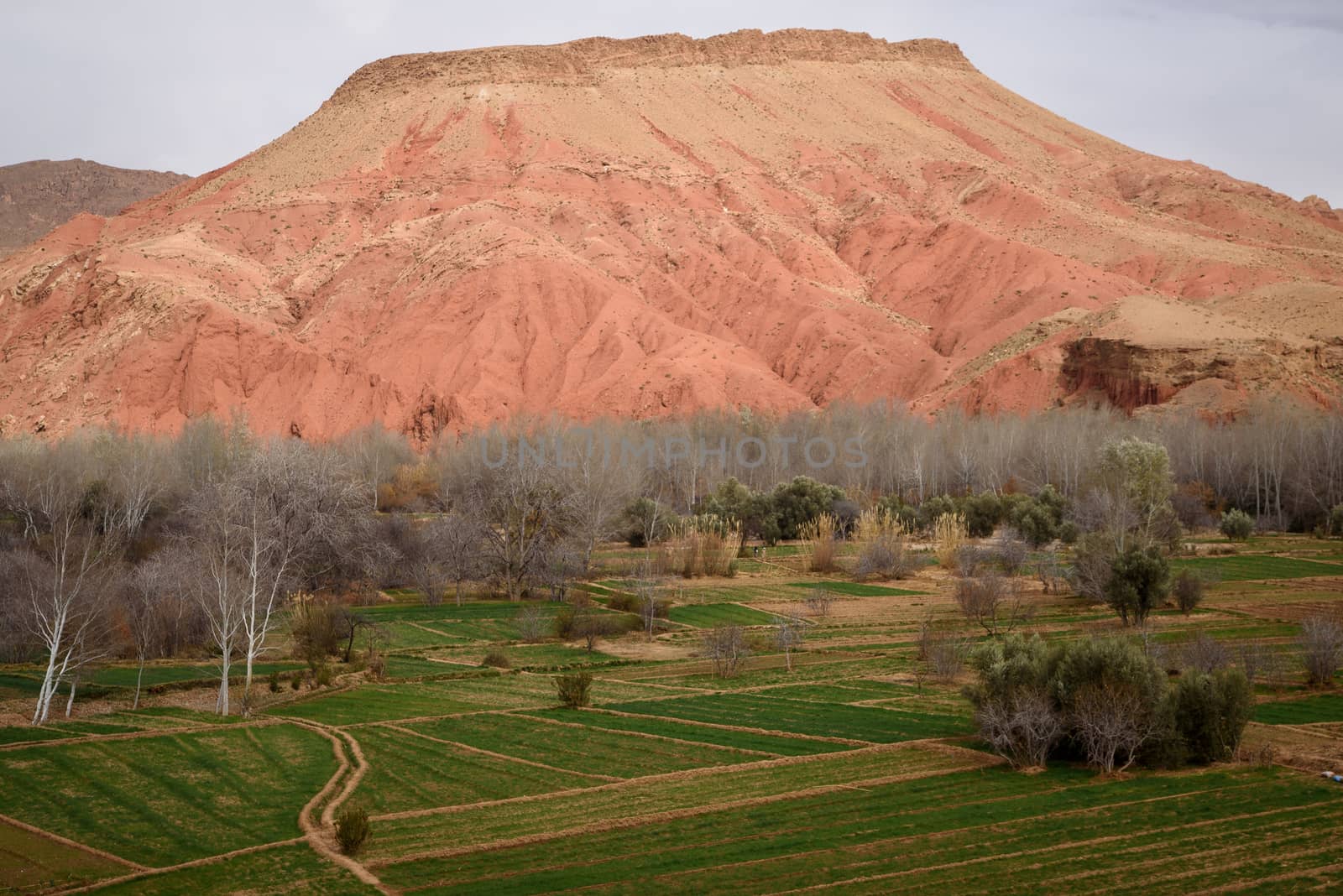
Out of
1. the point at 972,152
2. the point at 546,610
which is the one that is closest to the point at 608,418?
the point at 546,610

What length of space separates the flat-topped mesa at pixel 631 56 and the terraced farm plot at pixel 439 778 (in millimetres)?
123542

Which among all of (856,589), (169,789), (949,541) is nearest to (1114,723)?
(169,789)

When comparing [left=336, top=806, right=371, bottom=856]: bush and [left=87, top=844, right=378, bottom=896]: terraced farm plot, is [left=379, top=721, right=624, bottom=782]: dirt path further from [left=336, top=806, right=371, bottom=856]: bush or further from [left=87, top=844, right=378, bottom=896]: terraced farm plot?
[left=87, top=844, right=378, bottom=896]: terraced farm plot

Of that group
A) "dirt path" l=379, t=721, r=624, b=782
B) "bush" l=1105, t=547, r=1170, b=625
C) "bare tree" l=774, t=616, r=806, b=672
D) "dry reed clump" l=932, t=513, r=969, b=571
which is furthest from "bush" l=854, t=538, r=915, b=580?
"dirt path" l=379, t=721, r=624, b=782

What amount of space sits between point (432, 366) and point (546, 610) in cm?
5861

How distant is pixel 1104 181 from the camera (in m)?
135

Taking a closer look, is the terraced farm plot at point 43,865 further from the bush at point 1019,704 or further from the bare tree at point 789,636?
the bare tree at point 789,636

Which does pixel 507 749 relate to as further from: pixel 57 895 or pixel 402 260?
pixel 402 260

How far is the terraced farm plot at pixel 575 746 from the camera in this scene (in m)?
24.3

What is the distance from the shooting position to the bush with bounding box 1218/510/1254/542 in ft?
202

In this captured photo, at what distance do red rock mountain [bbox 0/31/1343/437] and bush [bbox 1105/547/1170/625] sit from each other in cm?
5364

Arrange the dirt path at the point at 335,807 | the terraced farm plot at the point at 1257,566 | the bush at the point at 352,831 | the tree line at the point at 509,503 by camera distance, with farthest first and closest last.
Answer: the terraced farm plot at the point at 1257,566
the tree line at the point at 509,503
the bush at the point at 352,831
the dirt path at the point at 335,807

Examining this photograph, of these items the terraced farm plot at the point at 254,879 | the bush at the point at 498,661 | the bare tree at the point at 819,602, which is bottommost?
the terraced farm plot at the point at 254,879

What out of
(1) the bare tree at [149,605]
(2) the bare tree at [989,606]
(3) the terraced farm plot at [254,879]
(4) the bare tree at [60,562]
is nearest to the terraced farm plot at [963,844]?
(3) the terraced farm plot at [254,879]
